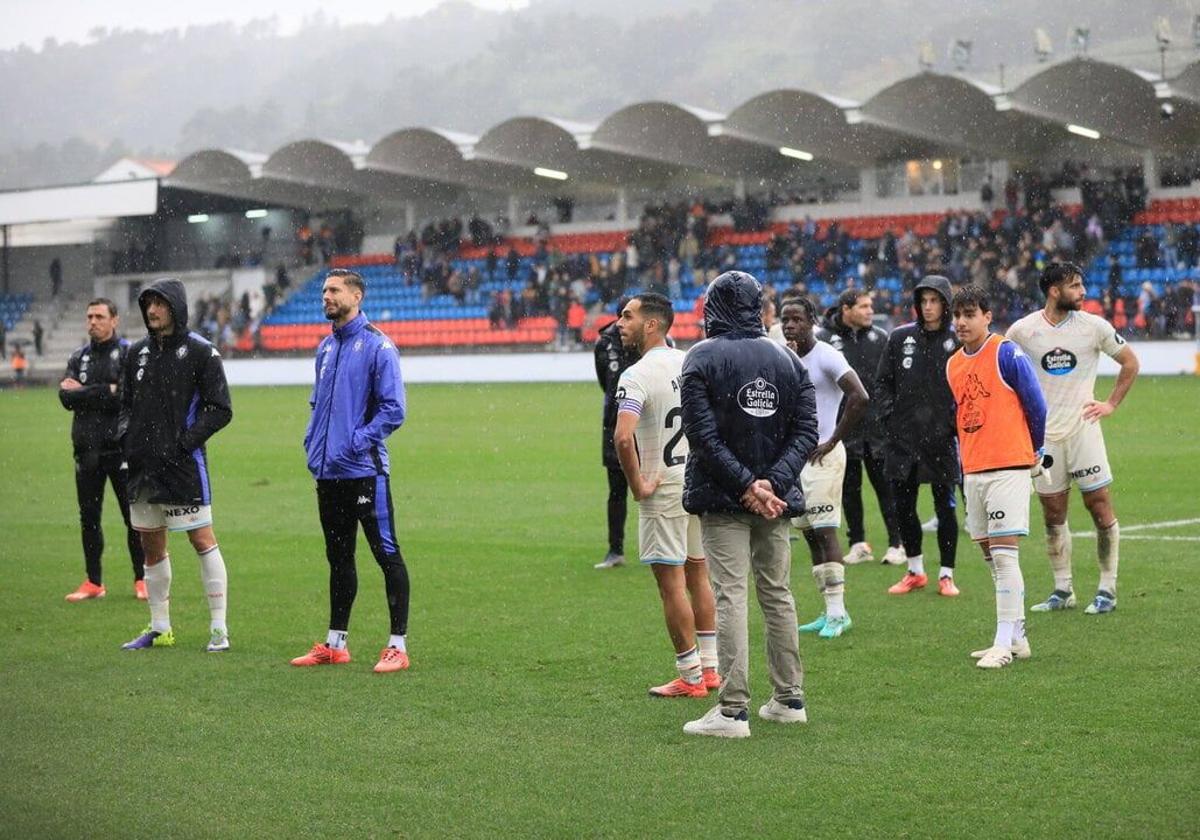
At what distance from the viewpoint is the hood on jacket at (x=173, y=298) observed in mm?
8609

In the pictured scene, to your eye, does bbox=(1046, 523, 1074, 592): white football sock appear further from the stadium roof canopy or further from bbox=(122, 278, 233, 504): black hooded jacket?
the stadium roof canopy

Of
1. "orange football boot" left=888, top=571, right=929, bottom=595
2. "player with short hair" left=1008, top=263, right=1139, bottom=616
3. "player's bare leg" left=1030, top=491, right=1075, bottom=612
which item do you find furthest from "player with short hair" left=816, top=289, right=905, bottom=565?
"player with short hair" left=1008, top=263, right=1139, bottom=616

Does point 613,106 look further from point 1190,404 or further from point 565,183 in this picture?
point 1190,404

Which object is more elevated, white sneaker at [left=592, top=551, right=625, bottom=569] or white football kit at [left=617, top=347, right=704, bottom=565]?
white football kit at [left=617, top=347, right=704, bottom=565]

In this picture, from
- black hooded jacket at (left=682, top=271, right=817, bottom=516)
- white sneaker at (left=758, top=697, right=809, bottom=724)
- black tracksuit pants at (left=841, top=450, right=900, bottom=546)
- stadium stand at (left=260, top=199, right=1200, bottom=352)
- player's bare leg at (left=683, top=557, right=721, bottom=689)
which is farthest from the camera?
stadium stand at (left=260, top=199, right=1200, bottom=352)

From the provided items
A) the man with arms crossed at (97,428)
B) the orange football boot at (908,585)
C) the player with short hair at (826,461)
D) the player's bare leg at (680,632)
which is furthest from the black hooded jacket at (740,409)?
the man with arms crossed at (97,428)

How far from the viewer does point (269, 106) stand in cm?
14125

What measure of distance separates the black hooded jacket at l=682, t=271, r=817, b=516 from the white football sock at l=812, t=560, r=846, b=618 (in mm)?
Answer: 2297

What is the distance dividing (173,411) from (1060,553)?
17.5ft

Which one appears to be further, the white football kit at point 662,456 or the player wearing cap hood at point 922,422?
the player wearing cap hood at point 922,422

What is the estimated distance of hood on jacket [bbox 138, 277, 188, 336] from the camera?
8609mm

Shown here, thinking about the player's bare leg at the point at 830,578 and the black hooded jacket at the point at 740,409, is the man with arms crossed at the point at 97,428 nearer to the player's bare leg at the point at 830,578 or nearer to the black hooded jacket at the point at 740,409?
the player's bare leg at the point at 830,578

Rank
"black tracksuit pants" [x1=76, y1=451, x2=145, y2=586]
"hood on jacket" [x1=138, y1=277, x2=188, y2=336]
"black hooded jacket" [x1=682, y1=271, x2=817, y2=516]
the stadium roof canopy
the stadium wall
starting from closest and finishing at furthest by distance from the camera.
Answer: "black hooded jacket" [x1=682, y1=271, x2=817, y2=516] → "hood on jacket" [x1=138, y1=277, x2=188, y2=336] → "black tracksuit pants" [x1=76, y1=451, x2=145, y2=586] → the stadium roof canopy → the stadium wall

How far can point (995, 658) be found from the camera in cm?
779
